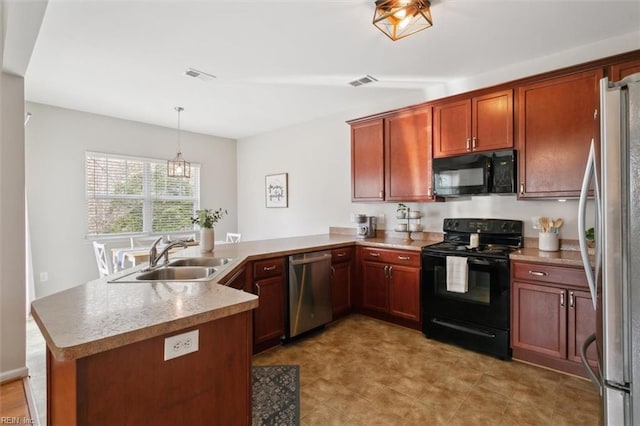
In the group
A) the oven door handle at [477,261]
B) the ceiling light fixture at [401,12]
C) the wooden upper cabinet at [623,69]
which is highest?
the ceiling light fixture at [401,12]

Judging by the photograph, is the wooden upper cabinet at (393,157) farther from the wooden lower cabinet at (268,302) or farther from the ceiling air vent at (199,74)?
the ceiling air vent at (199,74)

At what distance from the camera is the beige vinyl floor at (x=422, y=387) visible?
6.31 ft

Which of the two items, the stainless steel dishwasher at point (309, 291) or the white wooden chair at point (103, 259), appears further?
the white wooden chair at point (103, 259)

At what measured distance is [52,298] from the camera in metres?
1.36

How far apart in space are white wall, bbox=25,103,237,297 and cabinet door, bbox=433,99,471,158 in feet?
14.7

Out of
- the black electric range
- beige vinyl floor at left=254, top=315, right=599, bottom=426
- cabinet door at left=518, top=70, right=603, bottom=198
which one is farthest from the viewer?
the black electric range

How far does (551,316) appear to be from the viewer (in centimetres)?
240

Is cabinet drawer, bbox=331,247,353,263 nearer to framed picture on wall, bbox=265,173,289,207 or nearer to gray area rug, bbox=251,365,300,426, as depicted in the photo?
gray area rug, bbox=251,365,300,426

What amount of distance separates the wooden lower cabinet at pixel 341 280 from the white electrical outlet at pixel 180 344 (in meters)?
2.26

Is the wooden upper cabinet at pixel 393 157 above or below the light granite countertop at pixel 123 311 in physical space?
above

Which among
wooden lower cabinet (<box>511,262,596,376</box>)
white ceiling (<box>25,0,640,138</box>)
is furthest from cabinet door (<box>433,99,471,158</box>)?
wooden lower cabinet (<box>511,262,596,376</box>)

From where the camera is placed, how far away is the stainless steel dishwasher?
2.96 m

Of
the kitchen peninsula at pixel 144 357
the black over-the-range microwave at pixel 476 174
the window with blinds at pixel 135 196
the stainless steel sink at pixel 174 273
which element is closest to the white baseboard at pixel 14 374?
the stainless steel sink at pixel 174 273

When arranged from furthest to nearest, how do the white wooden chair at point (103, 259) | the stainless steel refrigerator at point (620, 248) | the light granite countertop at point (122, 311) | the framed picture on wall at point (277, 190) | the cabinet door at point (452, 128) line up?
the framed picture on wall at point (277, 190), the white wooden chair at point (103, 259), the cabinet door at point (452, 128), the stainless steel refrigerator at point (620, 248), the light granite countertop at point (122, 311)
